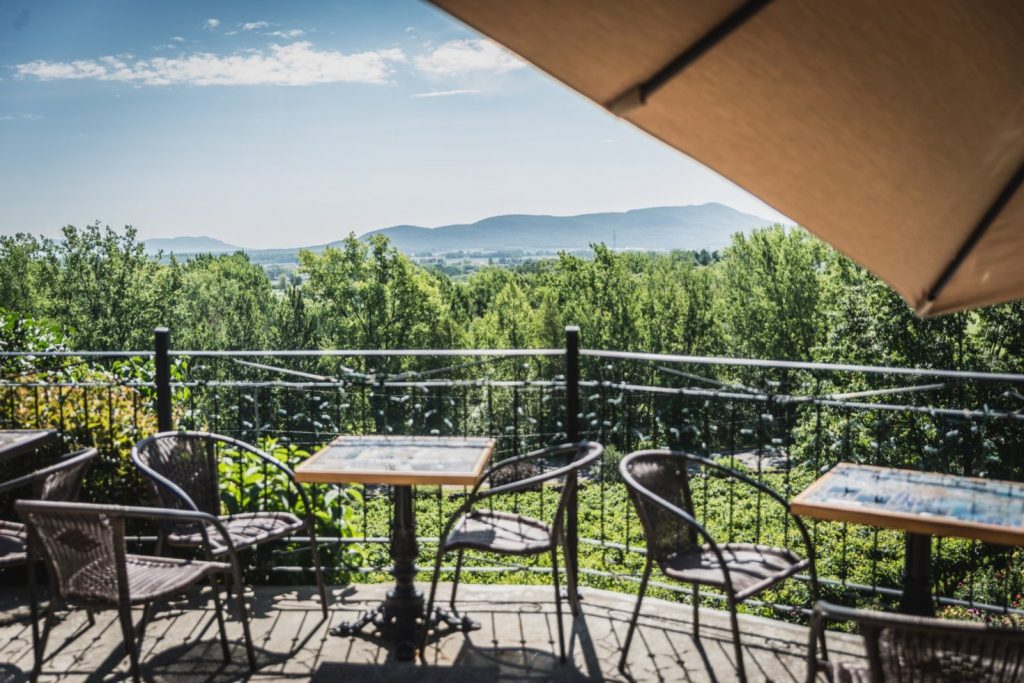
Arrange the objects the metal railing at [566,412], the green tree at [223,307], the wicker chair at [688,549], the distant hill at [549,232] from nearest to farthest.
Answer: the wicker chair at [688,549] < the metal railing at [566,412] < the green tree at [223,307] < the distant hill at [549,232]

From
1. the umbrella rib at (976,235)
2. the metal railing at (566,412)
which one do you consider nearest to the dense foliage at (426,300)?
the metal railing at (566,412)

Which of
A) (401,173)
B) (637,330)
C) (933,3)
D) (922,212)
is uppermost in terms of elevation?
(401,173)

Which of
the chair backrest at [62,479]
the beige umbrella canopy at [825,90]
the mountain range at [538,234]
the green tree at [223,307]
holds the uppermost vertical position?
the mountain range at [538,234]

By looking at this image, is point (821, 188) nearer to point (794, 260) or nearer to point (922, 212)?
point (922, 212)

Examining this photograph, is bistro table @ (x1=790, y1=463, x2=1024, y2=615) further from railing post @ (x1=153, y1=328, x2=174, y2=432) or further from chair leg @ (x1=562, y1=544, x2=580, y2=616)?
railing post @ (x1=153, y1=328, x2=174, y2=432)

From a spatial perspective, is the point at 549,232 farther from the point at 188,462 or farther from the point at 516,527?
the point at 516,527

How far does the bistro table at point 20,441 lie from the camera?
412 cm

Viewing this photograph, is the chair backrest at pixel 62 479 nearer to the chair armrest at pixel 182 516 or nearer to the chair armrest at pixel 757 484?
the chair armrest at pixel 182 516

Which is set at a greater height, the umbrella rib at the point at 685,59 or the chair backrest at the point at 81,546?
the umbrella rib at the point at 685,59

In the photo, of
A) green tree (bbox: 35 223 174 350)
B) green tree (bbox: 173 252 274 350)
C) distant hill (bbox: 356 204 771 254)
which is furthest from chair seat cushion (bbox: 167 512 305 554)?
distant hill (bbox: 356 204 771 254)

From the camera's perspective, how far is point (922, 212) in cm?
188

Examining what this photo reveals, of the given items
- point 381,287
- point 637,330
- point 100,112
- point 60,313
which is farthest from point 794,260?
point 100,112

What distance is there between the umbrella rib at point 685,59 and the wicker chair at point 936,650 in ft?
4.49

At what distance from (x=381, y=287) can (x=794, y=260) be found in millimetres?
27757
